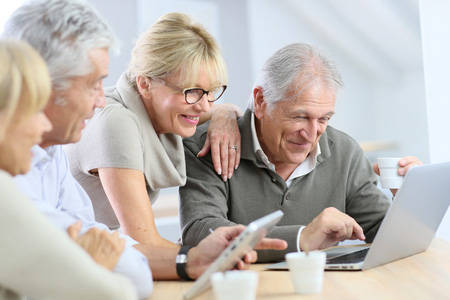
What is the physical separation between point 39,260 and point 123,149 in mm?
757

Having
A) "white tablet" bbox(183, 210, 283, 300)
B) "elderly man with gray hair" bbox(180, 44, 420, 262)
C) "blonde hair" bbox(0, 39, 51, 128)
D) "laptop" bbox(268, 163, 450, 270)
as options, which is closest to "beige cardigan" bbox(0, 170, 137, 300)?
"blonde hair" bbox(0, 39, 51, 128)

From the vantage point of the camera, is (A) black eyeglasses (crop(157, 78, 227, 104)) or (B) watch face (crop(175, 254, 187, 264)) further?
(A) black eyeglasses (crop(157, 78, 227, 104))

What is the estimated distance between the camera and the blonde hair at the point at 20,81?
83 cm

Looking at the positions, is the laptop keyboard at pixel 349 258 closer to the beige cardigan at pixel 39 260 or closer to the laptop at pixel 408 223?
the laptop at pixel 408 223

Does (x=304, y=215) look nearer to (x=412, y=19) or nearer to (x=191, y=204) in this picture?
(x=191, y=204)

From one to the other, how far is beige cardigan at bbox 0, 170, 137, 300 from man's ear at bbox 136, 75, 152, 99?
94 cm

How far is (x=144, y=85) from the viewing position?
5.62 ft

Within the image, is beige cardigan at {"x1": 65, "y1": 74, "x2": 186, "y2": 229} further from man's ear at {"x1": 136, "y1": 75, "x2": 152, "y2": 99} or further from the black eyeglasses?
the black eyeglasses

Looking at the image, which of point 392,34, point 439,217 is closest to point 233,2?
point 392,34

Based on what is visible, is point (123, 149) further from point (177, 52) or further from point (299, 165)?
point (299, 165)

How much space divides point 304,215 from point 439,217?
47 cm

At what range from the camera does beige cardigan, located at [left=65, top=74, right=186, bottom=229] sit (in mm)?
1544

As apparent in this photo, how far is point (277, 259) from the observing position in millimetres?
1472

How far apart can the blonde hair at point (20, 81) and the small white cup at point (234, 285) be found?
43 centimetres
